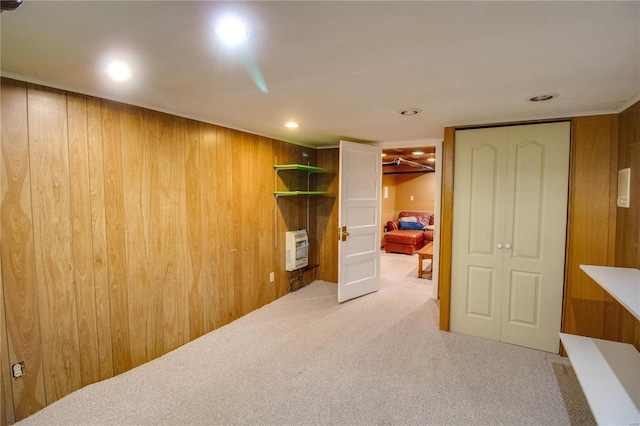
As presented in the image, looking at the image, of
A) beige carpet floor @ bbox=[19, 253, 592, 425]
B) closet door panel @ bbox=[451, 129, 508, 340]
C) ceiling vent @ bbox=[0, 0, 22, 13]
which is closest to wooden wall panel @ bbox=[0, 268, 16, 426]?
beige carpet floor @ bbox=[19, 253, 592, 425]

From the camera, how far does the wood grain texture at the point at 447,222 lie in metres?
3.04

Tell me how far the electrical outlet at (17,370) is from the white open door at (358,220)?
2862 mm

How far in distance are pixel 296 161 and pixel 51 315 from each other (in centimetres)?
308

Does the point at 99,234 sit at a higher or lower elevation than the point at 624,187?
lower

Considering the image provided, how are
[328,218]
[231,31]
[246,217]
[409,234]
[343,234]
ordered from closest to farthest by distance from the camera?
[231,31]
[246,217]
[343,234]
[328,218]
[409,234]

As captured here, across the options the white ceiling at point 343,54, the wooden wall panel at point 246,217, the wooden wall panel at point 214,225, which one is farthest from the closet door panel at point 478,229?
the wooden wall panel at point 214,225

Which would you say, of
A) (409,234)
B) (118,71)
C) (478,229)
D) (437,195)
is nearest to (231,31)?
(118,71)

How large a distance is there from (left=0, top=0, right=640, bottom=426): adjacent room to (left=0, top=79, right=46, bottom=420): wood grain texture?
0.01 m

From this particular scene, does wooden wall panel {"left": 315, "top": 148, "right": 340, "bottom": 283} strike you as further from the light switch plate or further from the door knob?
the light switch plate

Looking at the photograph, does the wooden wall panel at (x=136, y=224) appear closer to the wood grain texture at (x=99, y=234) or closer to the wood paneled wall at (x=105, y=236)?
the wood paneled wall at (x=105, y=236)

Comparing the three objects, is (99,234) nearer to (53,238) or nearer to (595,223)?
(53,238)

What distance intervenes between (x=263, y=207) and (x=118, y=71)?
2.18 metres

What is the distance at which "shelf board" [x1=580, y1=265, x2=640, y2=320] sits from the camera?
1.38 m

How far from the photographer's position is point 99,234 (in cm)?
221
